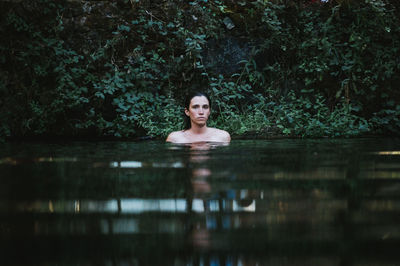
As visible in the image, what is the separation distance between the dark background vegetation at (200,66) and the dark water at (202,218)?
184 inches

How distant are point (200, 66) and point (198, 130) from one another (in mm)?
1619

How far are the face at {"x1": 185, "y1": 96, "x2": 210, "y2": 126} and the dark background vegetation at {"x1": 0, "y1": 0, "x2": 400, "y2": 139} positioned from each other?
903 millimetres

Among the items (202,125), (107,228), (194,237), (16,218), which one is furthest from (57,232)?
(202,125)

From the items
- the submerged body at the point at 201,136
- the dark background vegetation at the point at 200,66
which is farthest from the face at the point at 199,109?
the dark background vegetation at the point at 200,66

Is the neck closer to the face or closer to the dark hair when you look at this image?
the face

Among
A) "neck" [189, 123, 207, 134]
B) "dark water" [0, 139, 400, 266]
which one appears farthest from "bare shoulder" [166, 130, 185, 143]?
"dark water" [0, 139, 400, 266]

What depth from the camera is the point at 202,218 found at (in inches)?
53.4

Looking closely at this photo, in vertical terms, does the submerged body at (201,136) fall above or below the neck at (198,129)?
below

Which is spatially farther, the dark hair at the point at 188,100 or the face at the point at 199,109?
the dark hair at the point at 188,100

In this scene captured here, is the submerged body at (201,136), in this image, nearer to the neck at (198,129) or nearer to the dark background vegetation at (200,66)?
the neck at (198,129)

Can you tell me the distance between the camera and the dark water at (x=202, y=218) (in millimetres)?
1008

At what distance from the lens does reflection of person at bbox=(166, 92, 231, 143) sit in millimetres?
6086

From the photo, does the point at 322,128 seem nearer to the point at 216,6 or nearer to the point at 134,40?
the point at 216,6

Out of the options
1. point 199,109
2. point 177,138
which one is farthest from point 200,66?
point 177,138
